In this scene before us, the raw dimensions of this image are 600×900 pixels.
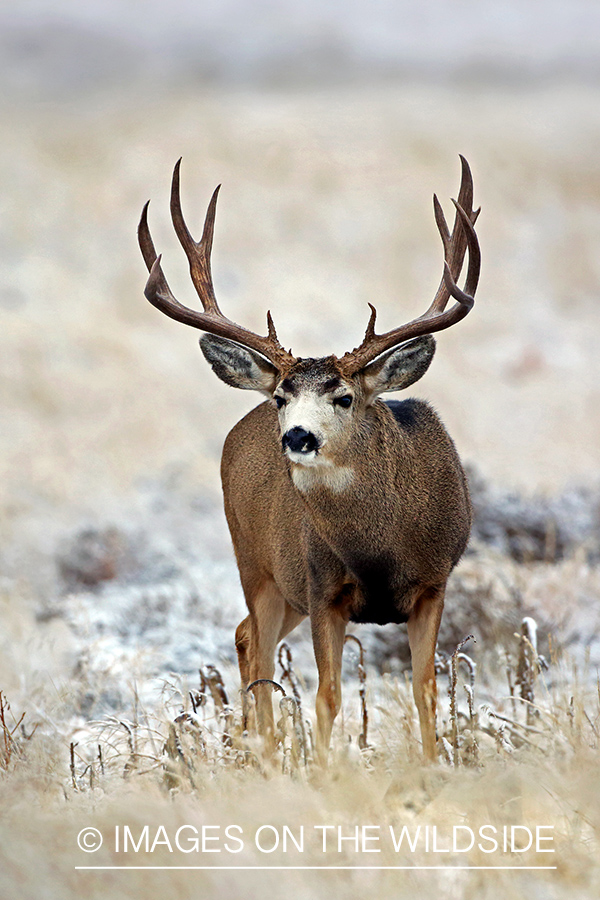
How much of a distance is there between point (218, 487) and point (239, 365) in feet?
34.3

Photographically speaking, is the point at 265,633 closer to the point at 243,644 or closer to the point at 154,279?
the point at 243,644

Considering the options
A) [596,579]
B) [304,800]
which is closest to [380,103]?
[596,579]

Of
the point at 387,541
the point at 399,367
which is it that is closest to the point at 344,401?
the point at 399,367

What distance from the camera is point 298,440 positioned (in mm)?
5066

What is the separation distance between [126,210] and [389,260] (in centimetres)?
741

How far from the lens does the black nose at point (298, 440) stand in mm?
5059

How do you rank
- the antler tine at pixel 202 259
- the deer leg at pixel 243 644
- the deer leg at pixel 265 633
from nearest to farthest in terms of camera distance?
the antler tine at pixel 202 259
the deer leg at pixel 265 633
the deer leg at pixel 243 644

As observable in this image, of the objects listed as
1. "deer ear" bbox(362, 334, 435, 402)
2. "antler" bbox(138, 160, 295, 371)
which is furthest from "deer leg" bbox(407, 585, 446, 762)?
"antler" bbox(138, 160, 295, 371)

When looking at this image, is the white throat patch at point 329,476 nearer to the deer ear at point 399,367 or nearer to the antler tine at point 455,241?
the deer ear at point 399,367

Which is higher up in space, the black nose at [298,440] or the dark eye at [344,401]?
the dark eye at [344,401]

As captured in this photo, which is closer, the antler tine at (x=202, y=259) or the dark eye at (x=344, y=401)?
the dark eye at (x=344, y=401)

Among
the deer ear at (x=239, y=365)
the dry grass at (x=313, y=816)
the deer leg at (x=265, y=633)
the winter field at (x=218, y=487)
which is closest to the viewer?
the dry grass at (x=313, y=816)

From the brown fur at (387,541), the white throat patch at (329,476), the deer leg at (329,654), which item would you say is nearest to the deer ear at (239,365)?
the brown fur at (387,541)

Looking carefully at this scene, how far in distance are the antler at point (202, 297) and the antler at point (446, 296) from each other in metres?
0.41
